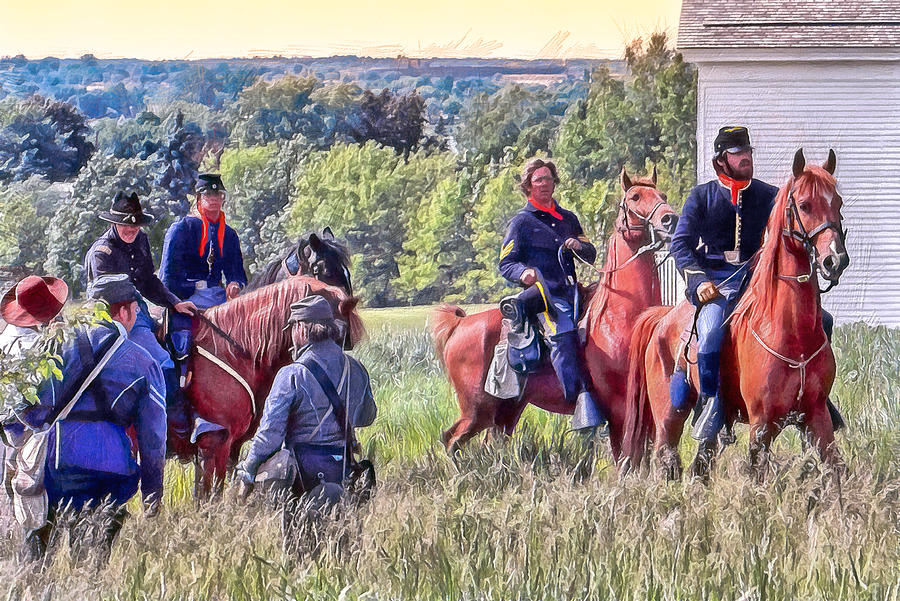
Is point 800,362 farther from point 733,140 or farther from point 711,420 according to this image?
point 733,140

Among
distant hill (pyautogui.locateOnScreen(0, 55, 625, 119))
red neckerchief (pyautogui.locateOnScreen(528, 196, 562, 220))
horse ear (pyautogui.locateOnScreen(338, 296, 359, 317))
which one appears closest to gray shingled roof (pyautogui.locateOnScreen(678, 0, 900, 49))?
distant hill (pyautogui.locateOnScreen(0, 55, 625, 119))

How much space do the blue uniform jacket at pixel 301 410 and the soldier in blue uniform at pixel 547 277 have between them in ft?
8.42

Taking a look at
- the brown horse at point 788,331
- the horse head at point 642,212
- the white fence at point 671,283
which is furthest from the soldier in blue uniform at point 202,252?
the white fence at point 671,283

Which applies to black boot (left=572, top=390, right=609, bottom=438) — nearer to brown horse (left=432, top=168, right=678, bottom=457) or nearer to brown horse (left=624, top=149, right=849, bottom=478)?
brown horse (left=432, top=168, right=678, bottom=457)

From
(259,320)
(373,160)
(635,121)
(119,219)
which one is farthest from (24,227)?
(259,320)

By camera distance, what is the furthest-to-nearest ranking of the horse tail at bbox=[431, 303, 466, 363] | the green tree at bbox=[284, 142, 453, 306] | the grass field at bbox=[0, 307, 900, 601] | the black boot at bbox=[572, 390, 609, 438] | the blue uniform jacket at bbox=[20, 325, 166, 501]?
1. the green tree at bbox=[284, 142, 453, 306]
2. the horse tail at bbox=[431, 303, 466, 363]
3. the black boot at bbox=[572, 390, 609, 438]
4. the blue uniform jacket at bbox=[20, 325, 166, 501]
5. the grass field at bbox=[0, 307, 900, 601]

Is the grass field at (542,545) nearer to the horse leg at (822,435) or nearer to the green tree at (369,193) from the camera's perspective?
the horse leg at (822,435)

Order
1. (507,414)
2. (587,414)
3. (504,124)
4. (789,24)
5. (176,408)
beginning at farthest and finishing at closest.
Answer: (504,124)
(789,24)
(507,414)
(587,414)
(176,408)

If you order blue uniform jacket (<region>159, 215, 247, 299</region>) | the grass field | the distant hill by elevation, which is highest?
the distant hill

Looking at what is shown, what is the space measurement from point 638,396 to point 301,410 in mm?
2883

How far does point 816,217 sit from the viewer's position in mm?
6430

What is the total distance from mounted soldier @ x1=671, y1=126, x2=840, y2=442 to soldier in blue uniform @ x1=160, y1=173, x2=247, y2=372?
2957mm

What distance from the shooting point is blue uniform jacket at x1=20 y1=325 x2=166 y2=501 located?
536 centimetres

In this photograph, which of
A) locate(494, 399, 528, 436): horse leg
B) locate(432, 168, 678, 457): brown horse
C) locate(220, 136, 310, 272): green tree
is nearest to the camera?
locate(432, 168, 678, 457): brown horse
